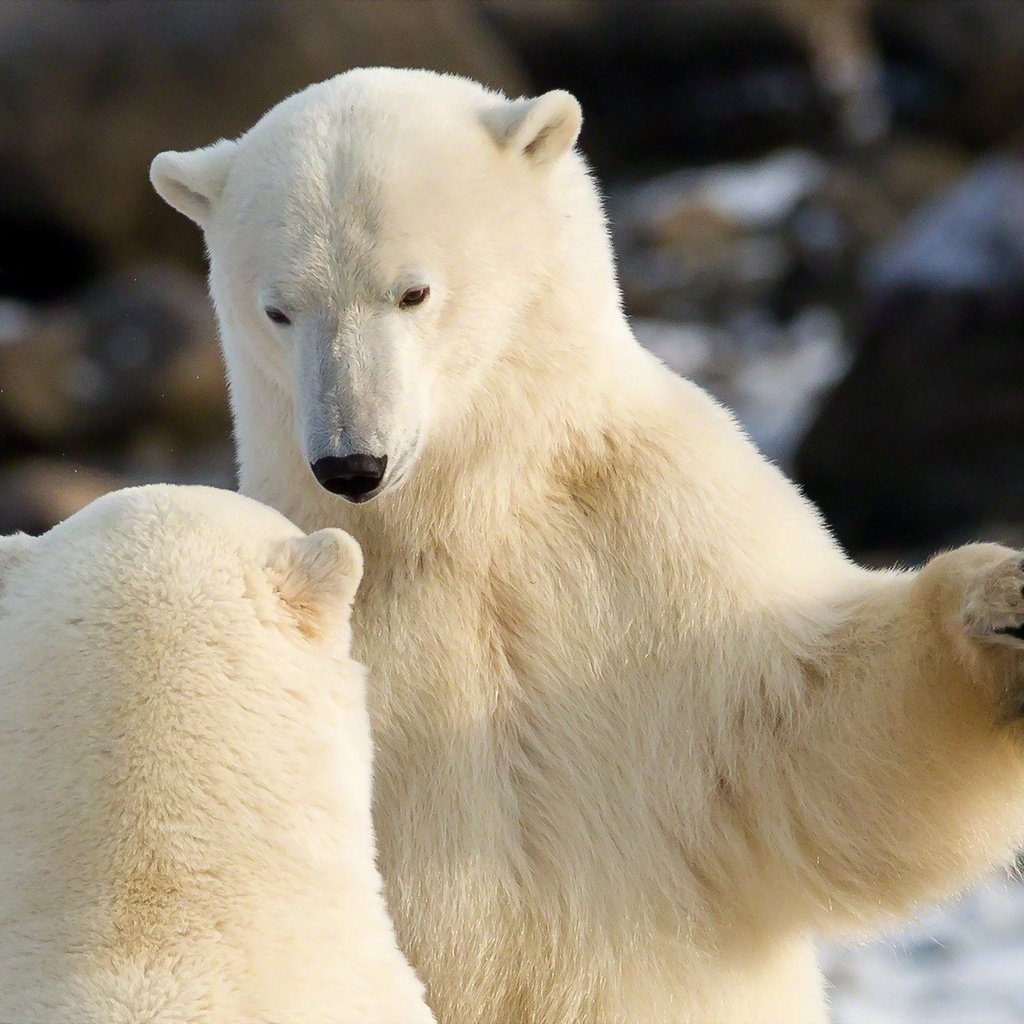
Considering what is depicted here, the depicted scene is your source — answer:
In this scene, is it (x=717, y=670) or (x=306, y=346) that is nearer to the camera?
(x=306, y=346)

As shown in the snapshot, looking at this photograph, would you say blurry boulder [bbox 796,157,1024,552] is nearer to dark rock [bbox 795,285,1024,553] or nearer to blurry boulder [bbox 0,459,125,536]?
dark rock [bbox 795,285,1024,553]

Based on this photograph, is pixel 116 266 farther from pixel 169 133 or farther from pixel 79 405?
pixel 79 405

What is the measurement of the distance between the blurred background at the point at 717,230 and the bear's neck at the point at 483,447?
3083mm

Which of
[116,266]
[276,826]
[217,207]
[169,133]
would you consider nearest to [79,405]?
[116,266]

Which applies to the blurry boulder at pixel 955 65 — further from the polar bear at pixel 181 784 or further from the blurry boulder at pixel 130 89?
the polar bear at pixel 181 784

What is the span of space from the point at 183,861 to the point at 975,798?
135 cm

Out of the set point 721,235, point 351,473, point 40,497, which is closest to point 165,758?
point 351,473

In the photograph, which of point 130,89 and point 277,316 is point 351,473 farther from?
point 130,89

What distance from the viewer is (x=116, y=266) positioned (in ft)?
52.5

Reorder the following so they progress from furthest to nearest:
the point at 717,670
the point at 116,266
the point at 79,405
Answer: the point at 116,266
the point at 79,405
the point at 717,670

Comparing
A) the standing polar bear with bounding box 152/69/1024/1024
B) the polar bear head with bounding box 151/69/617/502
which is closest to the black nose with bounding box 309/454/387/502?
the polar bear head with bounding box 151/69/617/502

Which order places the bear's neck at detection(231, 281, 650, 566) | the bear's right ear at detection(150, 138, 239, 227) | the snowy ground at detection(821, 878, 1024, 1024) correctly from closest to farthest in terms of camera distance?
the bear's neck at detection(231, 281, 650, 566), the bear's right ear at detection(150, 138, 239, 227), the snowy ground at detection(821, 878, 1024, 1024)

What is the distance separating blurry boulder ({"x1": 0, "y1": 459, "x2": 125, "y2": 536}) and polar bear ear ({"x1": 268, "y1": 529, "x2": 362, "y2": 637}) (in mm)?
6003

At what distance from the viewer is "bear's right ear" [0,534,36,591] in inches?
98.1
